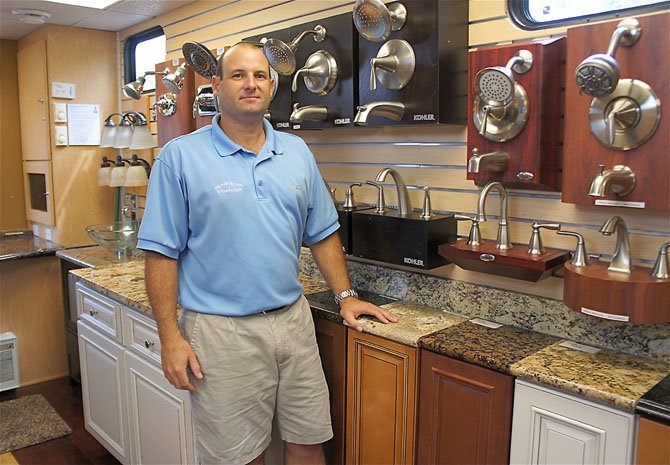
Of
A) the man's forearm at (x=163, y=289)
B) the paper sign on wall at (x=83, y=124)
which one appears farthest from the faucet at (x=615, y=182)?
the paper sign on wall at (x=83, y=124)

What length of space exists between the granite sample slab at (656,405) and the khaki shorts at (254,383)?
3.42 ft

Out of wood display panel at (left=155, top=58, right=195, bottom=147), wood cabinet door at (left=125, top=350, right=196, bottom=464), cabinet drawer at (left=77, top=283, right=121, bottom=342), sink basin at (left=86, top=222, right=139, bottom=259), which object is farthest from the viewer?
sink basin at (left=86, top=222, right=139, bottom=259)

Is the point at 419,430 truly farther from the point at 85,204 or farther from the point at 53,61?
the point at 53,61

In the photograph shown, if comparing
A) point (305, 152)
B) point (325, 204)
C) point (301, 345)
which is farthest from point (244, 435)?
point (305, 152)

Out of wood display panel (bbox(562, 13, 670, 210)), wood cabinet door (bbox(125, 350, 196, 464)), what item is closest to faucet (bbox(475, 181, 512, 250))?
wood display panel (bbox(562, 13, 670, 210))

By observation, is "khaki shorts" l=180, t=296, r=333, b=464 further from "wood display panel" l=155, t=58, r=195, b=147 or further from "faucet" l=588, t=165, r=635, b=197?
"wood display panel" l=155, t=58, r=195, b=147

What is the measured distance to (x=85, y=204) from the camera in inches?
183

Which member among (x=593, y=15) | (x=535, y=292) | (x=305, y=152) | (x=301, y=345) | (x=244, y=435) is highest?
(x=593, y=15)

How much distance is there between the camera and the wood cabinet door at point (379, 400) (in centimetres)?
201

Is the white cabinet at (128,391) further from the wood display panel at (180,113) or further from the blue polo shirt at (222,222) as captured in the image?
the wood display panel at (180,113)

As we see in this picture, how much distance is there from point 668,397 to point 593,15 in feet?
3.79

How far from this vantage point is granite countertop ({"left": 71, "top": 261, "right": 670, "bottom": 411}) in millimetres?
1608

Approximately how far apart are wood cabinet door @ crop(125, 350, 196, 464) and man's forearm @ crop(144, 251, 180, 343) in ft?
1.82

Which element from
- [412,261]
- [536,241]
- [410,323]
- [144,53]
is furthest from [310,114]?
[144,53]
